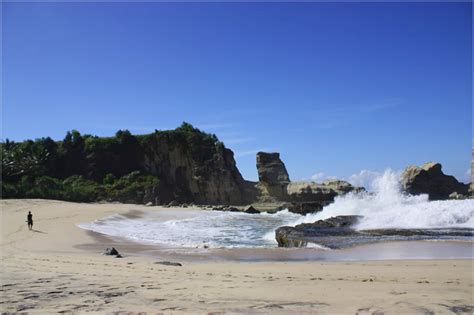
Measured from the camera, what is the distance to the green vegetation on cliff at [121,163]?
1880 inches

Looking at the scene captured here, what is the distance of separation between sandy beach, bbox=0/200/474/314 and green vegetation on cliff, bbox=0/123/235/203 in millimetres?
37367

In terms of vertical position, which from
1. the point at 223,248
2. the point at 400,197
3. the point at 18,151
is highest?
the point at 18,151

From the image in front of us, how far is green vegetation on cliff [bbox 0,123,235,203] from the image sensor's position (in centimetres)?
4775

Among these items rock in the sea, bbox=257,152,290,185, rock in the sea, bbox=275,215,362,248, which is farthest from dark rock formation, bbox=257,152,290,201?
rock in the sea, bbox=275,215,362,248

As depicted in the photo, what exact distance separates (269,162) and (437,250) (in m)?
48.1

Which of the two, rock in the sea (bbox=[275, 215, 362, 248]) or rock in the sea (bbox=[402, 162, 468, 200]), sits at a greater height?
rock in the sea (bbox=[402, 162, 468, 200])

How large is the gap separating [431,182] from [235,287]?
141ft

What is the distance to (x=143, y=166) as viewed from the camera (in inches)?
2286

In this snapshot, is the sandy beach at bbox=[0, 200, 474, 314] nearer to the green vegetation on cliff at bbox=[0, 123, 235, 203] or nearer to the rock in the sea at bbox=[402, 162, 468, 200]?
the rock in the sea at bbox=[402, 162, 468, 200]

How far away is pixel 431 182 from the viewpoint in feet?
146

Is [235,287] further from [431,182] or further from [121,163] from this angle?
[121,163]

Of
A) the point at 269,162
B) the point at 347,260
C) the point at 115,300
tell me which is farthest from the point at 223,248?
the point at 269,162

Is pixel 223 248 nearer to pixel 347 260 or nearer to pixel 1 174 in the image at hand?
pixel 347 260

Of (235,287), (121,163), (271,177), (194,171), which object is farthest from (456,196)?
(121,163)
